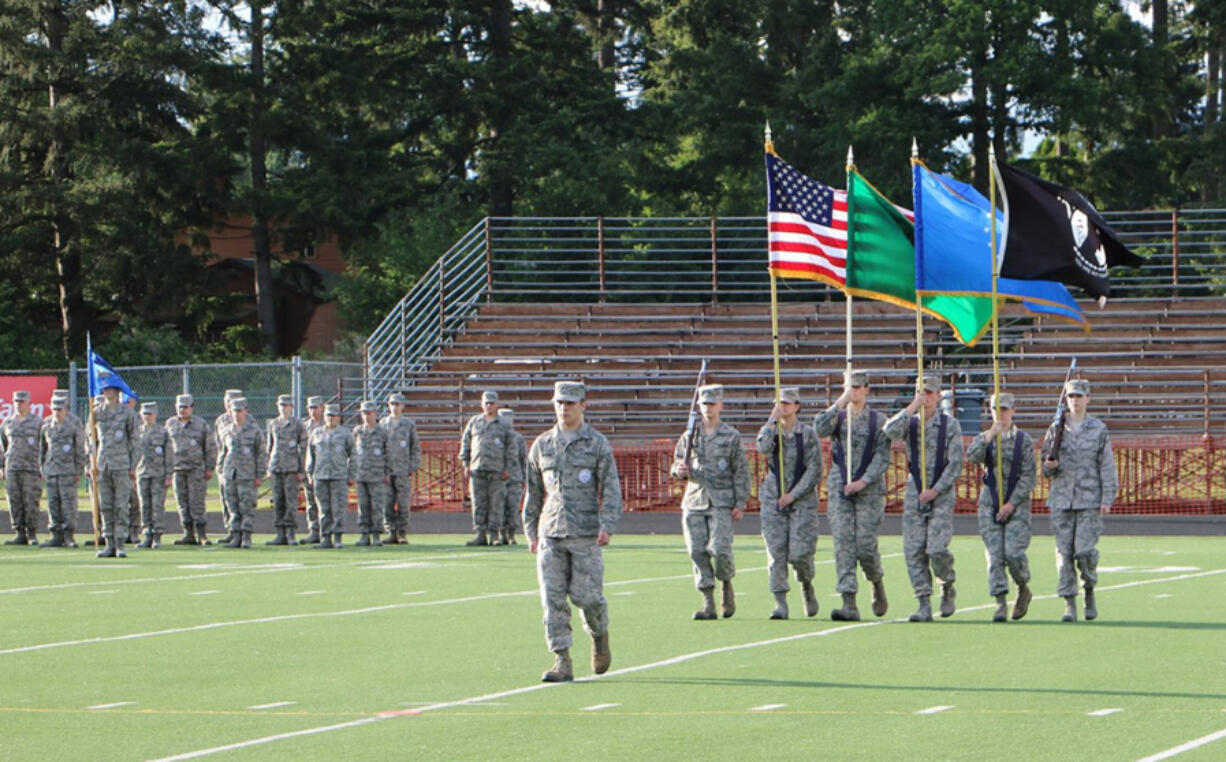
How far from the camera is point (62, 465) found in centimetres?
2731

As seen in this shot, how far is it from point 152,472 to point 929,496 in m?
14.5

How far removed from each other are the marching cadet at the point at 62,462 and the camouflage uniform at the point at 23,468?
46 cm

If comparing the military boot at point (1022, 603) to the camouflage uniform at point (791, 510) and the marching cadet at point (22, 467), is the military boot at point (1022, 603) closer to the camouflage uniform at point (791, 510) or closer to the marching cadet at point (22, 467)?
the camouflage uniform at point (791, 510)

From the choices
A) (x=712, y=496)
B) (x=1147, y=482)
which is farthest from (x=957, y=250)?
(x=1147, y=482)

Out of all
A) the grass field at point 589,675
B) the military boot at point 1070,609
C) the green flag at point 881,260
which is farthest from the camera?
the green flag at point 881,260

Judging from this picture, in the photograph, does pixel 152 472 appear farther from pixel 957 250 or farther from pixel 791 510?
pixel 957 250

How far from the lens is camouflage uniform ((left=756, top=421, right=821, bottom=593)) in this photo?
1639cm

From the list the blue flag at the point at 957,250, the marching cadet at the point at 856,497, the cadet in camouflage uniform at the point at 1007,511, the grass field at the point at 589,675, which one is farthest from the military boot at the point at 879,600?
the blue flag at the point at 957,250

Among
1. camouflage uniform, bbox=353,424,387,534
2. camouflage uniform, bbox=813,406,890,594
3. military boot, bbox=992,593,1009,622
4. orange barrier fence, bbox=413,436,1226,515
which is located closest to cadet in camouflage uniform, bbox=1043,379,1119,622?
military boot, bbox=992,593,1009,622

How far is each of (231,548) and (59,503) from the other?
2578 millimetres

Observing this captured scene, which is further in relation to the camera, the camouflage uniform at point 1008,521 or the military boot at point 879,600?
the military boot at point 879,600

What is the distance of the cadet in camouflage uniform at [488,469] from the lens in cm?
2752

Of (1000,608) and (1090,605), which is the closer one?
(1000,608)

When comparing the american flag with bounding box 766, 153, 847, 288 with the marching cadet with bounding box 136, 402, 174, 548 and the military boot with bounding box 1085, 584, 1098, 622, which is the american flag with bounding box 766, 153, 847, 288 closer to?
the military boot with bounding box 1085, 584, 1098, 622
